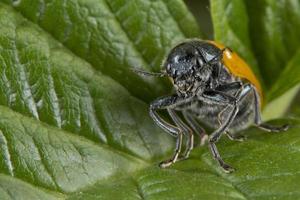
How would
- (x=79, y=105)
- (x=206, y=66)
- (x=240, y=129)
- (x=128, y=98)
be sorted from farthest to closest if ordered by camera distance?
1. (x=240, y=129)
2. (x=206, y=66)
3. (x=128, y=98)
4. (x=79, y=105)

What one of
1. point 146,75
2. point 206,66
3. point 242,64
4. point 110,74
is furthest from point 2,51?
point 242,64

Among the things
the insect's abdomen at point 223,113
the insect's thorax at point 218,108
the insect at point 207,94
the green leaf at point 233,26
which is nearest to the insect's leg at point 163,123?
the insect at point 207,94

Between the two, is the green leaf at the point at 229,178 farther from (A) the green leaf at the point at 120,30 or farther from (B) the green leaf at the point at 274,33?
(B) the green leaf at the point at 274,33

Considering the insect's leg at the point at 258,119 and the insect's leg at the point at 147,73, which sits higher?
the insect's leg at the point at 147,73

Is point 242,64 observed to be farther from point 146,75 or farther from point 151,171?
point 151,171

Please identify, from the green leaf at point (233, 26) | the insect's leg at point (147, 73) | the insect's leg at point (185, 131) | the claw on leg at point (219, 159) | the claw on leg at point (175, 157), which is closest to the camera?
the claw on leg at point (219, 159)

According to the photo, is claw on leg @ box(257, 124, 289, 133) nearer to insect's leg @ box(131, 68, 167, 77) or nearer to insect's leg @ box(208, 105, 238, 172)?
insect's leg @ box(208, 105, 238, 172)
